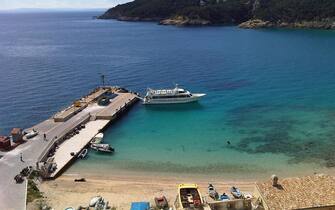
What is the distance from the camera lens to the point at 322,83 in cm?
9388

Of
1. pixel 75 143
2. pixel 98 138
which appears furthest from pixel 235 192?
pixel 75 143

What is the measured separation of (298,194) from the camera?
34.4 meters

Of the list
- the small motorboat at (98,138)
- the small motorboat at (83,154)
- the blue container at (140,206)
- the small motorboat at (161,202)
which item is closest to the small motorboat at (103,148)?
the small motorboat at (83,154)

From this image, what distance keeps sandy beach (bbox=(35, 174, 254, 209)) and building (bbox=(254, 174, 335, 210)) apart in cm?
1077

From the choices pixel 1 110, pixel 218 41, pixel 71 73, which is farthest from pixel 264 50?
pixel 1 110

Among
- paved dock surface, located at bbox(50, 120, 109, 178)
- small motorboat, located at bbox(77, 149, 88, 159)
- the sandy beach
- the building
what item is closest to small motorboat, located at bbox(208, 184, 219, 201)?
the sandy beach

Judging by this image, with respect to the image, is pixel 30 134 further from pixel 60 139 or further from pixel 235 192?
pixel 235 192

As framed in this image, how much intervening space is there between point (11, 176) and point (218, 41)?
457ft

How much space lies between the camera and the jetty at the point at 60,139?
46.0m

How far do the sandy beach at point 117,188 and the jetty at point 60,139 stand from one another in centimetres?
269

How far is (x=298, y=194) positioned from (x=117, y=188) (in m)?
20.9

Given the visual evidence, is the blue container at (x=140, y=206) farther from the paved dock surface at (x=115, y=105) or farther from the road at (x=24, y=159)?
the paved dock surface at (x=115, y=105)

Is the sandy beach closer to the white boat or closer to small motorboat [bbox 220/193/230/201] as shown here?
small motorboat [bbox 220/193/230/201]

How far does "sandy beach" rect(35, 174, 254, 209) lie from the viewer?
146 ft
